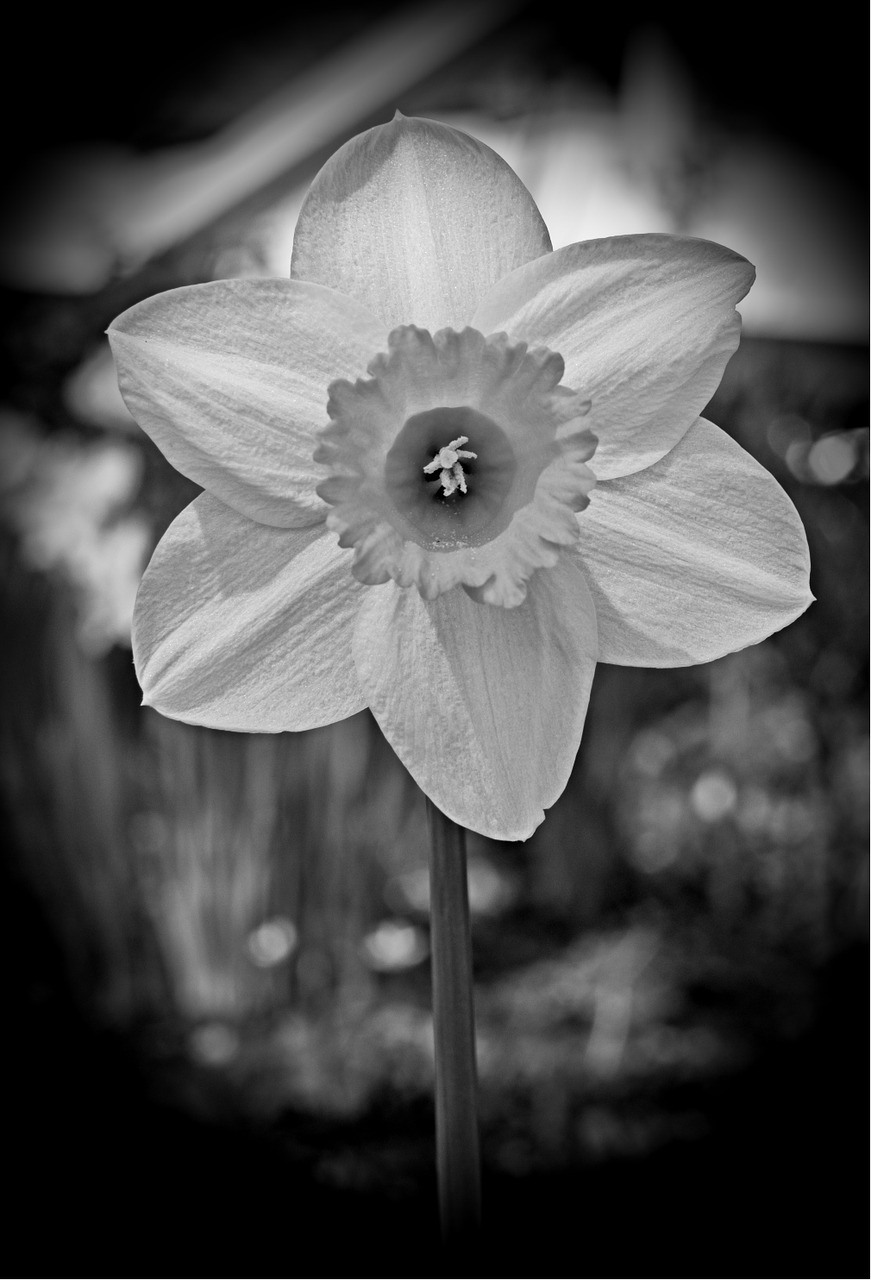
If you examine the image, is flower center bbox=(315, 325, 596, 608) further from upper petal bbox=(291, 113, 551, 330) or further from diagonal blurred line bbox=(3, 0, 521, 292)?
diagonal blurred line bbox=(3, 0, 521, 292)

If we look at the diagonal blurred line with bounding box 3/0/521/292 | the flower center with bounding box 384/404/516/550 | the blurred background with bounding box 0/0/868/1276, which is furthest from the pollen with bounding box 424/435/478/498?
the diagonal blurred line with bounding box 3/0/521/292

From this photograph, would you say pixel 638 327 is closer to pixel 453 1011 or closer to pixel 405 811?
pixel 453 1011

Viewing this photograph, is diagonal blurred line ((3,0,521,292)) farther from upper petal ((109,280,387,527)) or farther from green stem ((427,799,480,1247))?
green stem ((427,799,480,1247))

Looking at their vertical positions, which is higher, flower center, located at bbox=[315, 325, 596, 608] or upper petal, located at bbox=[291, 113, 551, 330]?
upper petal, located at bbox=[291, 113, 551, 330]

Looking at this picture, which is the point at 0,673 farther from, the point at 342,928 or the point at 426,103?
the point at 426,103

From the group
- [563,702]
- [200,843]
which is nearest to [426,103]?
[200,843]

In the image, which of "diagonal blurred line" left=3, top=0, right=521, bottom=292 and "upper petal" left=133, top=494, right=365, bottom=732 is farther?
"diagonal blurred line" left=3, top=0, right=521, bottom=292
